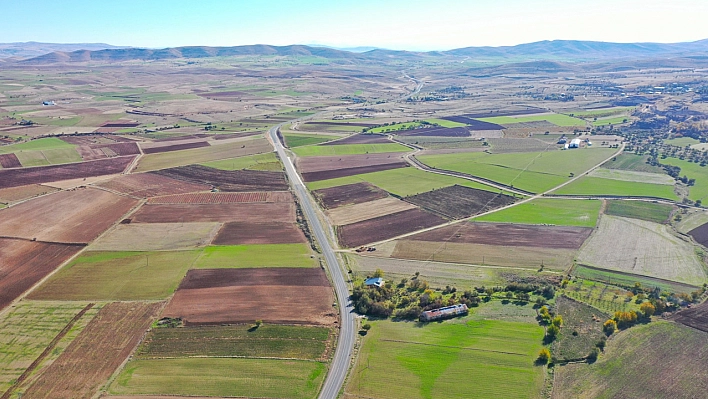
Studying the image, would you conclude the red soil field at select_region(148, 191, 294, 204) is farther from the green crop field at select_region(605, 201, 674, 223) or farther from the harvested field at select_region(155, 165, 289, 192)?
the green crop field at select_region(605, 201, 674, 223)

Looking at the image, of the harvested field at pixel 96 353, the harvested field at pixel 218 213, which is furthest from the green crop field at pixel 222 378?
the harvested field at pixel 218 213

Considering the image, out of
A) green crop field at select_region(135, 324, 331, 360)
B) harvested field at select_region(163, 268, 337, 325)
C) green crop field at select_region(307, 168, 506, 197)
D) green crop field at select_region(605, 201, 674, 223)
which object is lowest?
green crop field at select_region(135, 324, 331, 360)

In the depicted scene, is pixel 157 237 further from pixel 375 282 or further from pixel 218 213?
pixel 375 282

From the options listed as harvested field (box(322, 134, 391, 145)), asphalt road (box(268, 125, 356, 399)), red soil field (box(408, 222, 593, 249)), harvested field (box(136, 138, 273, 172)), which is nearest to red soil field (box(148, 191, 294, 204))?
asphalt road (box(268, 125, 356, 399))

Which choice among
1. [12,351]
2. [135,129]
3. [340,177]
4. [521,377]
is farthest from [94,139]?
[521,377]

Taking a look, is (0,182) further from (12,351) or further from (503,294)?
(503,294)

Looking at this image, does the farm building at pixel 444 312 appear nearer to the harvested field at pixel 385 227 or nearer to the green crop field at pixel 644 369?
the green crop field at pixel 644 369

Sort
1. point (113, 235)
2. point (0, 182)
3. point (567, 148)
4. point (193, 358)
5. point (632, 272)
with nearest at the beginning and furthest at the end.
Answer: point (193, 358)
point (632, 272)
point (113, 235)
point (0, 182)
point (567, 148)

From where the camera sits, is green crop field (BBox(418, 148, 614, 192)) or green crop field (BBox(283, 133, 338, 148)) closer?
green crop field (BBox(418, 148, 614, 192))
